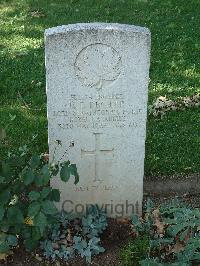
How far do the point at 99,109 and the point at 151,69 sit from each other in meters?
3.02

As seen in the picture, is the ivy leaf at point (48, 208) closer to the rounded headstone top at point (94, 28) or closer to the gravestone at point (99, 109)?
the gravestone at point (99, 109)

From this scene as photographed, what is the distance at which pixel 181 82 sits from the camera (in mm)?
6641

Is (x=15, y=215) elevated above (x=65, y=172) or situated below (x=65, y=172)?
below

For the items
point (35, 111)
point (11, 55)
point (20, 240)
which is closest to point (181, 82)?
point (35, 111)

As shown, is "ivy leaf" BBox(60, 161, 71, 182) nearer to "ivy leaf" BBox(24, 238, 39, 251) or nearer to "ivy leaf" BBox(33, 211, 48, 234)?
"ivy leaf" BBox(33, 211, 48, 234)

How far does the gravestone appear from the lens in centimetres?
382

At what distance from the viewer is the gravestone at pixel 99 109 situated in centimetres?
382

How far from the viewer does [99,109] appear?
4051 millimetres

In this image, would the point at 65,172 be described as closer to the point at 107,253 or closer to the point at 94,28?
the point at 107,253

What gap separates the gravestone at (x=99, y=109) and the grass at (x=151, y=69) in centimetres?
75

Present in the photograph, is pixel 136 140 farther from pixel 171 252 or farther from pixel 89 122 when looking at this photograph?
pixel 171 252

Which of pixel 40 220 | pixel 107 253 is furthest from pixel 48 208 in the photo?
pixel 107 253

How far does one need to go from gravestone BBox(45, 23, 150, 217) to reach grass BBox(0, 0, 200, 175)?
0.75 metres

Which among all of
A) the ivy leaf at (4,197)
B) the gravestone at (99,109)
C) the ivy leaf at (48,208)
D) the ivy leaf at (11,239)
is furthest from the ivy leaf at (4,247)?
the gravestone at (99,109)
